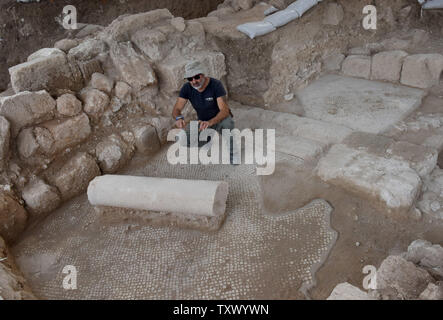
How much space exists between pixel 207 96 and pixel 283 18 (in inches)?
95.6

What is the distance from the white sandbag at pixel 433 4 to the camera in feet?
21.0

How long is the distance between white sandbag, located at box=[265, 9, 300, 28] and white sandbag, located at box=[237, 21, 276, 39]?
103 millimetres

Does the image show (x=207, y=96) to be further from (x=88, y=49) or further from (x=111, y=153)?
(x=88, y=49)

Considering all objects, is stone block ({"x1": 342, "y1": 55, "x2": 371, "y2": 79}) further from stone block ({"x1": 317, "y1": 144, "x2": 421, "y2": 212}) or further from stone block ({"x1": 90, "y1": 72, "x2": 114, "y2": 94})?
stone block ({"x1": 90, "y1": 72, "x2": 114, "y2": 94})

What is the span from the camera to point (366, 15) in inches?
275

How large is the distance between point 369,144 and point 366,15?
3.62m

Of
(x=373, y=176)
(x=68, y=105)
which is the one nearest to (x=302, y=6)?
(x=373, y=176)

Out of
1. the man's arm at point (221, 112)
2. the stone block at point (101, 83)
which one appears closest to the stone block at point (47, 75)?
the stone block at point (101, 83)

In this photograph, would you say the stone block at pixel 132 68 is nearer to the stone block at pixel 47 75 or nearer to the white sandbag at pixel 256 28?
the stone block at pixel 47 75

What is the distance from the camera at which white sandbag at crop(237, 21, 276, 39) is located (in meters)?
5.91

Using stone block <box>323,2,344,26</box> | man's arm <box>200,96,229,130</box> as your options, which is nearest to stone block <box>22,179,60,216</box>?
man's arm <box>200,96,229,130</box>

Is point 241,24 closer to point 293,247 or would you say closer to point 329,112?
point 329,112

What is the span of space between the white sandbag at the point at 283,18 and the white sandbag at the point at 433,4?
8.31ft

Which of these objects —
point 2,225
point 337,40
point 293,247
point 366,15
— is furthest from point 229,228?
point 366,15
